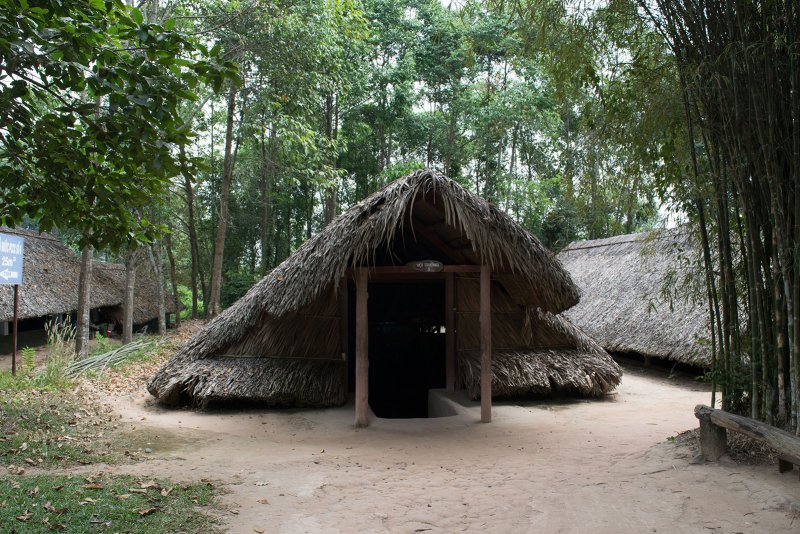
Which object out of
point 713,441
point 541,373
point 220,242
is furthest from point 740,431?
point 220,242

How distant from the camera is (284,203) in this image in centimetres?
2247

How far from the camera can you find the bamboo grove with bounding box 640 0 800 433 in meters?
3.88

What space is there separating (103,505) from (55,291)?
40.4 ft

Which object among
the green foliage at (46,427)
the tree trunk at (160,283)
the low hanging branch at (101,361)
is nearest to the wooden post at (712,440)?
the green foliage at (46,427)

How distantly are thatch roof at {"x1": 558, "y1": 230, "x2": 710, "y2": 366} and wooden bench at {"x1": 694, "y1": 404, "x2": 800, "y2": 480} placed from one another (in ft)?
12.0

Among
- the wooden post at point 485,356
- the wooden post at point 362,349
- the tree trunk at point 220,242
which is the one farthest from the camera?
the tree trunk at point 220,242

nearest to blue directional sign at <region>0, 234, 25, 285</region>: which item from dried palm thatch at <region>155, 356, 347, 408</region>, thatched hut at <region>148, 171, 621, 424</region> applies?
thatched hut at <region>148, 171, 621, 424</region>

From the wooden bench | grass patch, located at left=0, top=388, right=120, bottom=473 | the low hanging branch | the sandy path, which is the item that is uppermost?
the low hanging branch

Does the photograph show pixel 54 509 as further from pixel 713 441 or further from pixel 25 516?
pixel 713 441

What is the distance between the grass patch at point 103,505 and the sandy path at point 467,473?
26 cm

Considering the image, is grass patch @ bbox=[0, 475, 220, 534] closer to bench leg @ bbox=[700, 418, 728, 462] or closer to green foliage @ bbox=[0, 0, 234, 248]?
green foliage @ bbox=[0, 0, 234, 248]

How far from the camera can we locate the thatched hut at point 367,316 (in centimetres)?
636

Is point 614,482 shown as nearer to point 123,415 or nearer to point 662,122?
point 662,122

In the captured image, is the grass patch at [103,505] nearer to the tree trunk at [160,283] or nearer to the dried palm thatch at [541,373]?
the dried palm thatch at [541,373]
